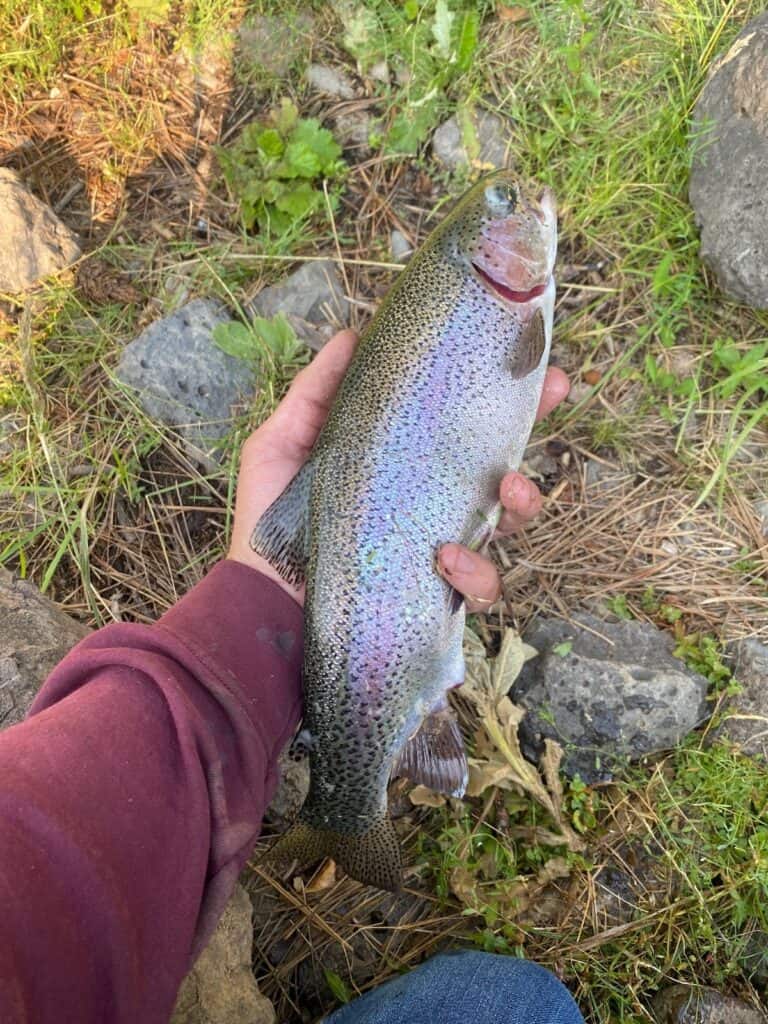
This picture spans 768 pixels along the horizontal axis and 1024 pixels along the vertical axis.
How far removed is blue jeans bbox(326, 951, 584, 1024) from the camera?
2.29 meters

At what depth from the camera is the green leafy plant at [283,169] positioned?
10.9ft

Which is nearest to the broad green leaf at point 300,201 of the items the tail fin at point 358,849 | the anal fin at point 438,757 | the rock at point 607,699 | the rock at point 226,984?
the rock at point 607,699

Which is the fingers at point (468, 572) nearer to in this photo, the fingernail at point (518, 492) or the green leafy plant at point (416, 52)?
the fingernail at point (518, 492)

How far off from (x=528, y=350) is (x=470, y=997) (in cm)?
216

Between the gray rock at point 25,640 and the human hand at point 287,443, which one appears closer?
the gray rock at point 25,640

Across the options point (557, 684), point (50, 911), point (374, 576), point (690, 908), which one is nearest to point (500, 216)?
point (374, 576)

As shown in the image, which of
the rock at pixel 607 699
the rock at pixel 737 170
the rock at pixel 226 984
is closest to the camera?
the rock at pixel 226 984

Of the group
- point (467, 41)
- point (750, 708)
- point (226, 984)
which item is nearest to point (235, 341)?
point (467, 41)

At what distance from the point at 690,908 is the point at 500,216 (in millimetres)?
2529

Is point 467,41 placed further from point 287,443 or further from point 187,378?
point 287,443

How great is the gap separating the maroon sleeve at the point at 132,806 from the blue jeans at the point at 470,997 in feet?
3.18

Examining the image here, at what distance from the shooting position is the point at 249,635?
218 centimetres

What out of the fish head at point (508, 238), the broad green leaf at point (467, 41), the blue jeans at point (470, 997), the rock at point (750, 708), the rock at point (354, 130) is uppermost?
the broad green leaf at point (467, 41)

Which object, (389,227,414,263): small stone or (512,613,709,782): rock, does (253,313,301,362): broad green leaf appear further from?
(512,613,709,782): rock
